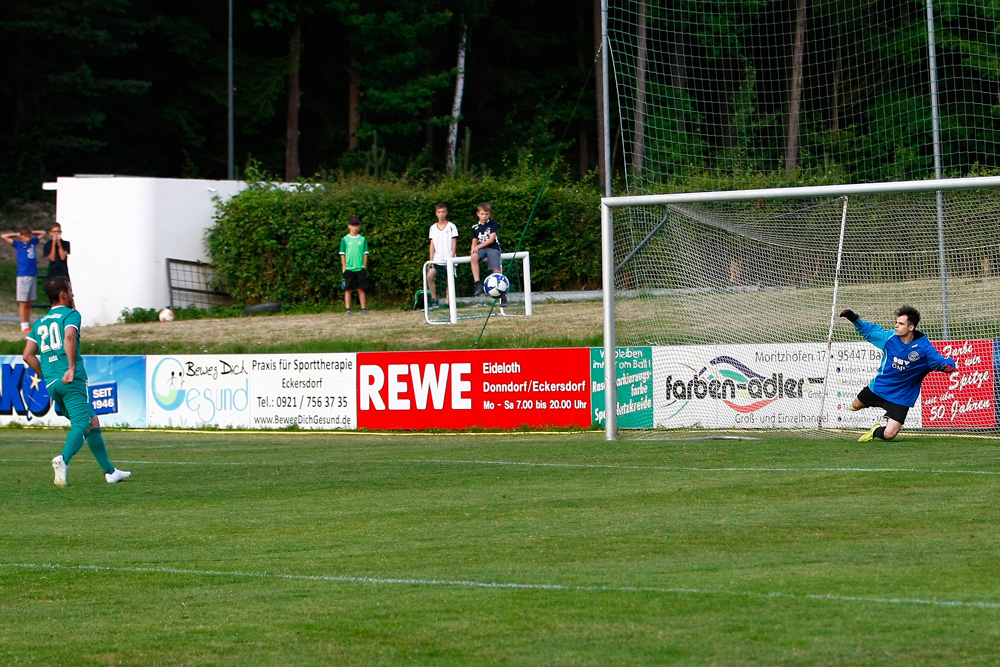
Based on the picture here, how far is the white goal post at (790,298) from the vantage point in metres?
16.1

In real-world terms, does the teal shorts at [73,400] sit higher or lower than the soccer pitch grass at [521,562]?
higher

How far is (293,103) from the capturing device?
4844 cm

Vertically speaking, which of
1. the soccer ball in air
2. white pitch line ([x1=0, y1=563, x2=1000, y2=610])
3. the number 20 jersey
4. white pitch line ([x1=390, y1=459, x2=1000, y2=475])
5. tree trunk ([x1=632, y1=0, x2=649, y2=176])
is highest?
tree trunk ([x1=632, y1=0, x2=649, y2=176])

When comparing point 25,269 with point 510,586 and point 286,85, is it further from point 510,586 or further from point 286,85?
point 286,85

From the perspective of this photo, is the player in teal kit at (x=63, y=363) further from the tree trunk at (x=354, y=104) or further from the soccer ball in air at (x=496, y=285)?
the tree trunk at (x=354, y=104)

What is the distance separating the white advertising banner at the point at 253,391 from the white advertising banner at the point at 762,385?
5.52 metres

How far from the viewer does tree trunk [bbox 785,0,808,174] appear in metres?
19.4

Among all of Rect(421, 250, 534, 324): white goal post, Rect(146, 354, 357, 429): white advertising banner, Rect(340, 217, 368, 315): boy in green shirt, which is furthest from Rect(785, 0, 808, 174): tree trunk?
Rect(340, 217, 368, 315): boy in green shirt

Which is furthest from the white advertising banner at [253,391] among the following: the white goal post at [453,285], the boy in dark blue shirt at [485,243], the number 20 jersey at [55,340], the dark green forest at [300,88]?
the dark green forest at [300,88]

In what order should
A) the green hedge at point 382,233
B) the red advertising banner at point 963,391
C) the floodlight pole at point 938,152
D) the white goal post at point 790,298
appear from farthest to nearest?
the green hedge at point 382,233
the white goal post at point 790,298
the red advertising banner at point 963,391
the floodlight pole at point 938,152

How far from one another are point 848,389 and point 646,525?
8340 millimetres

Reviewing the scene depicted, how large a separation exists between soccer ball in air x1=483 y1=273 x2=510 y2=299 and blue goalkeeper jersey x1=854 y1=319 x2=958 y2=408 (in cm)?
855

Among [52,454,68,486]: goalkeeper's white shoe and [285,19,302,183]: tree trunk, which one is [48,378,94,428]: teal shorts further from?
[285,19,302,183]: tree trunk

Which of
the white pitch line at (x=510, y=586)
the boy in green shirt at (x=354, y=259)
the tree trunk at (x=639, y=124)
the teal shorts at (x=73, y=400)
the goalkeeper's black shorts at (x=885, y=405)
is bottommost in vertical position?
the white pitch line at (x=510, y=586)
